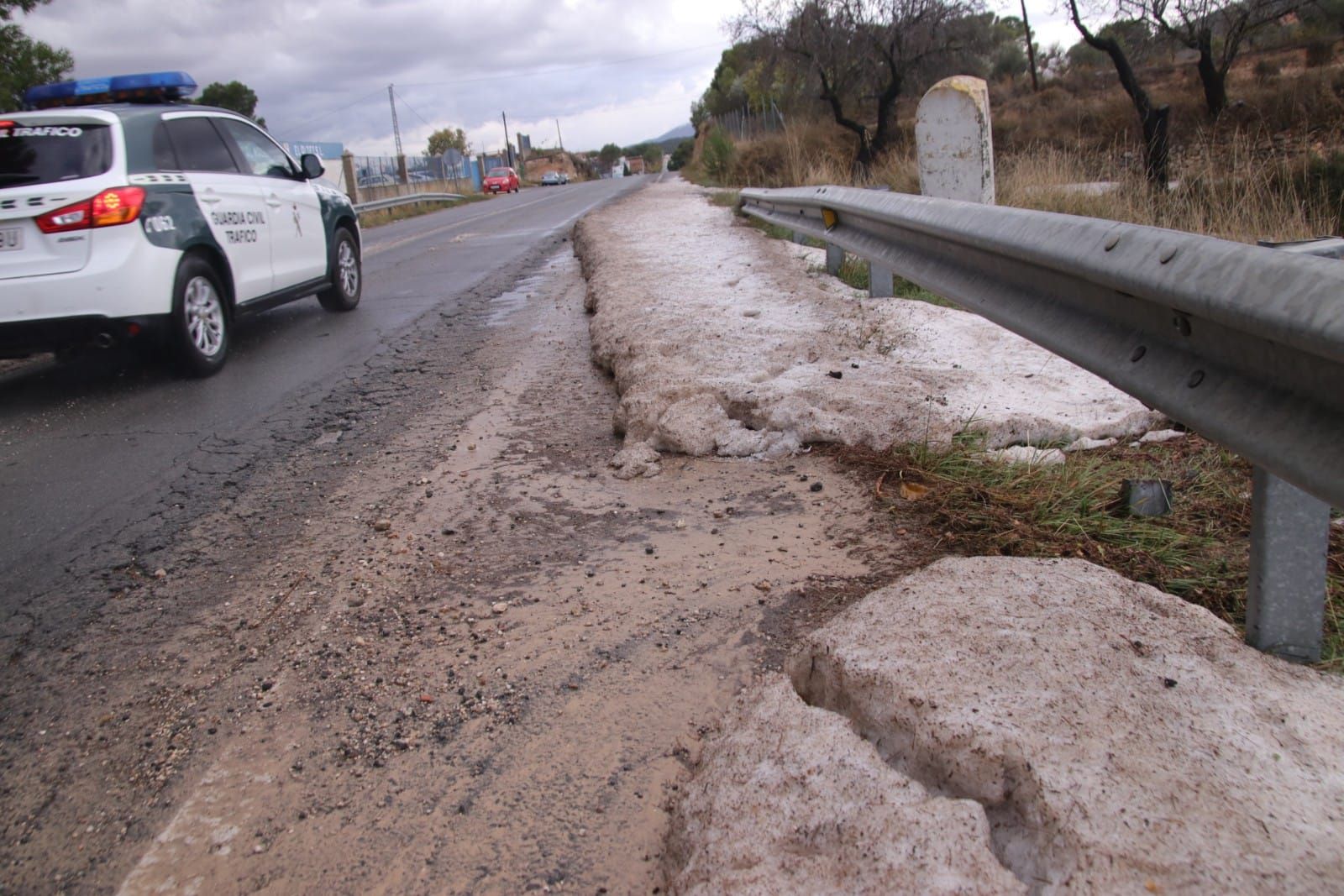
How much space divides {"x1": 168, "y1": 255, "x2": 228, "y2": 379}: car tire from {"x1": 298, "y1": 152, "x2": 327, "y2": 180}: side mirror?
1.88 m

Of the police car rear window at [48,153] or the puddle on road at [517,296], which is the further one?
the puddle on road at [517,296]

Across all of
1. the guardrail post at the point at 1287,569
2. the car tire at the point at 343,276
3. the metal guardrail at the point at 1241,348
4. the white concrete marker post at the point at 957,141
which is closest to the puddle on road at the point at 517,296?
the car tire at the point at 343,276

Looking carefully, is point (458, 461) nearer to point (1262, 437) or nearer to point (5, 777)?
point (5, 777)

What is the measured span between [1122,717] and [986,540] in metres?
1.17

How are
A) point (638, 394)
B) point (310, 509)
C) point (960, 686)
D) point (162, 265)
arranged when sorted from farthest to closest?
1. point (162, 265)
2. point (638, 394)
3. point (310, 509)
4. point (960, 686)

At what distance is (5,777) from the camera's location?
7.12 feet

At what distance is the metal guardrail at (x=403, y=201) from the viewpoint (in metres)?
24.9

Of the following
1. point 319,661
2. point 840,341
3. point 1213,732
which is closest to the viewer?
point 1213,732

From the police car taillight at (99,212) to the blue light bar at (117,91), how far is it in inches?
71.4

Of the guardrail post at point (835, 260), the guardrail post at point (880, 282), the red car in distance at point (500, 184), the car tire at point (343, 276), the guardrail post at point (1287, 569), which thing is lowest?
the guardrail post at point (1287, 569)

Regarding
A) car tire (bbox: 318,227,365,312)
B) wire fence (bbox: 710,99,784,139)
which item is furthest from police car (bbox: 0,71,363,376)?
wire fence (bbox: 710,99,784,139)

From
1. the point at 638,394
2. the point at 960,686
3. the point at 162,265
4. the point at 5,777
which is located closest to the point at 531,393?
the point at 638,394

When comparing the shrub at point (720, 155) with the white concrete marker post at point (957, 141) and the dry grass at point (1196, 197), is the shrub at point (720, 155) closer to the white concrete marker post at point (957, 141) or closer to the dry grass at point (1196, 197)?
the dry grass at point (1196, 197)

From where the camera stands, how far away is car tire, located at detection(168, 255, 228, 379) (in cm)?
620
